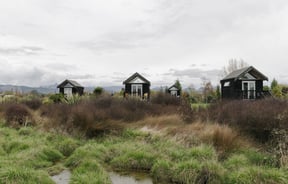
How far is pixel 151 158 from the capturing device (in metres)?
5.48

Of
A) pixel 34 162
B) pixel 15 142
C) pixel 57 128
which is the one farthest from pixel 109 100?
pixel 34 162

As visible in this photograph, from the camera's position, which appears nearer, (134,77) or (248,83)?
(248,83)

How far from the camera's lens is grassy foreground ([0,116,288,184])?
170 inches

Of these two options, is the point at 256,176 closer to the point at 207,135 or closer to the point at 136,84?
the point at 207,135

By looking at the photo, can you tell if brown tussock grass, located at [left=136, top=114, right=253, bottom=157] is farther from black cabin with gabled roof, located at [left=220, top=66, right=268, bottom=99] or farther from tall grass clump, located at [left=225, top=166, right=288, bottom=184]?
black cabin with gabled roof, located at [left=220, top=66, right=268, bottom=99]

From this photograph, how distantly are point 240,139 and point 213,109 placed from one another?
2.85 meters

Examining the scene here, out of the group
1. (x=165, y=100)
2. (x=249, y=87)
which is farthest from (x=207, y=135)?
(x=249, y=87)

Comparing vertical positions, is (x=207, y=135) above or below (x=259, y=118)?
below

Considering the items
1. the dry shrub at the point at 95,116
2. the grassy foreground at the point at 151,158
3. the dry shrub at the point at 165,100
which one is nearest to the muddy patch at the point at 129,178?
the grassy foreground at the point at 151,158

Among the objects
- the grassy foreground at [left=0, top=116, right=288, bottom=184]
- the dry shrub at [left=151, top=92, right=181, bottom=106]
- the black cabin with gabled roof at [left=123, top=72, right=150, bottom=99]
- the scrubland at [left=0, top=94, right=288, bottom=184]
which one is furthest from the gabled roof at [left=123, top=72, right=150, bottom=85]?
the grassy foreground at [left=0, top=116, right=288, bottom=184]

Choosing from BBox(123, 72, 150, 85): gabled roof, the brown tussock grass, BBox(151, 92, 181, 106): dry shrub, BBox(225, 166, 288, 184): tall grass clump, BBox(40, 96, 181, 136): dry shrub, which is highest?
BBox(123, 72, 150, 85): gabled roof

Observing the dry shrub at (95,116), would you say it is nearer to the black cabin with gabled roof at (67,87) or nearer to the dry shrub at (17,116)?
the dry shrub at (17,116)

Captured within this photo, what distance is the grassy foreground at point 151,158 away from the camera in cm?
432

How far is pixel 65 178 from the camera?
185 inches
